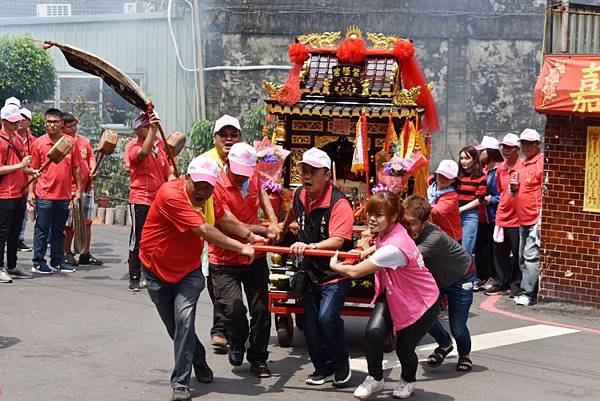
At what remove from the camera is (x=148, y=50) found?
22.9 metres

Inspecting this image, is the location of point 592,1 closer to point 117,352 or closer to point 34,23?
point 117,352

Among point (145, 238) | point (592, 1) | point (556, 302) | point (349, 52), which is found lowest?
point (556, 302)

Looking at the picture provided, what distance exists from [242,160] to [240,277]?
3.23 feet

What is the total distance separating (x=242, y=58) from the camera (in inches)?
870

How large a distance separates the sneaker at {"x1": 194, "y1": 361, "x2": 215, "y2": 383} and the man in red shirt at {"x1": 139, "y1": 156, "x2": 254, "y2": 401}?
410 millimetres

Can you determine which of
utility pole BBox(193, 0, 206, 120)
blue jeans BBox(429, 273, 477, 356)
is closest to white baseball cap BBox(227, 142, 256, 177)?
blue jeans BBox(429, 273, 477, 356)

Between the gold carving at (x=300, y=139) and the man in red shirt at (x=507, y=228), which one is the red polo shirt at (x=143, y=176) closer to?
the gold carving at (x=300, y=139)

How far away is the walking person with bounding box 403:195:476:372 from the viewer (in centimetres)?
790

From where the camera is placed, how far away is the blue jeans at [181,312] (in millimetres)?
7293

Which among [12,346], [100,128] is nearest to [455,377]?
[12,346]

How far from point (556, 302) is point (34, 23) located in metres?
15.5

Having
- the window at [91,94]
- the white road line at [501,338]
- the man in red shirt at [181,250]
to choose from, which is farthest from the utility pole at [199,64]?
the man in red shirt at [181,250]

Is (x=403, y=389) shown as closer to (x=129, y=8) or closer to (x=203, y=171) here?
(x=203, y=171)

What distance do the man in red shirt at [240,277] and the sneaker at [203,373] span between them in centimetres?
42
